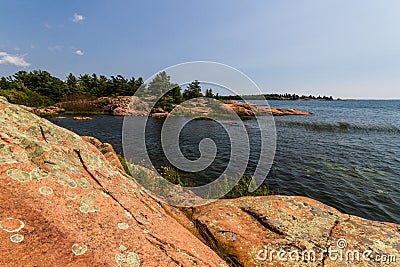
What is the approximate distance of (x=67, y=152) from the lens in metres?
3.58

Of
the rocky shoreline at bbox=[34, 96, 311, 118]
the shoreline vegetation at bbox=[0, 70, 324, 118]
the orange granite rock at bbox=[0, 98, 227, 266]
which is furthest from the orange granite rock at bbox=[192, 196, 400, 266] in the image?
the rocky shoreline at bbox=[34, 96, 311, 118]

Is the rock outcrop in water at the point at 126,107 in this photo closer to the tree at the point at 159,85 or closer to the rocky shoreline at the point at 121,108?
the rocky shoreline at the point at 121,108

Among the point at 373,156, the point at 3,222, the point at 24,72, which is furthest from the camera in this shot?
the point at 24,72

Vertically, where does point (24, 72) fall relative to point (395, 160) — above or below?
above

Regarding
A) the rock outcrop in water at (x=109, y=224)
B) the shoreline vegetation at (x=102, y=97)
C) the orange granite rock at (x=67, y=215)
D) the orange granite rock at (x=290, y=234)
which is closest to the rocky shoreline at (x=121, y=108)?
the shoreline vegetation at (x=102, y=97)

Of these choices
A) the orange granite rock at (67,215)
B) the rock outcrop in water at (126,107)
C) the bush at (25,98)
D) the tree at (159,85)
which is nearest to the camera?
the orange granite rock at (67,215)

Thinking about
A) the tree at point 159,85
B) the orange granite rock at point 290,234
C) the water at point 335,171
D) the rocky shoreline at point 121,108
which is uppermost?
the tree at point 159,85

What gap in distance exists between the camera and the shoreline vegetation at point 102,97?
4975 centimetres

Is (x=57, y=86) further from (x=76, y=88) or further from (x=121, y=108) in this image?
(x=121, y=108)

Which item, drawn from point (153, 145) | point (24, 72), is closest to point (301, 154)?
point (153, 145)

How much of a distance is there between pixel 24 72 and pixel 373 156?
112840mm

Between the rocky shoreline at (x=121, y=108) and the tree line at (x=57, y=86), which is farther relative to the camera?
the tree line at (x=57, y=86)

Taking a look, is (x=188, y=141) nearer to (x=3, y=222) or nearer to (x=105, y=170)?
(x=105, y=170)

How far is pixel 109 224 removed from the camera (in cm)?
255
